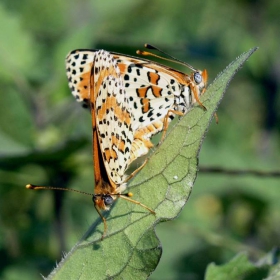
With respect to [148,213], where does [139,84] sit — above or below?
above

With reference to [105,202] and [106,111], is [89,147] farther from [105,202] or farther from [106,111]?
[105,202]

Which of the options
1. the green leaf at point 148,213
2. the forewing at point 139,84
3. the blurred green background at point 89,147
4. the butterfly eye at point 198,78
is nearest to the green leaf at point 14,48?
the blurred green background at point 89,147

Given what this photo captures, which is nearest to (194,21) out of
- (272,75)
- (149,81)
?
(272,75)

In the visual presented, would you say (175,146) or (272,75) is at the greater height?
(272,75)

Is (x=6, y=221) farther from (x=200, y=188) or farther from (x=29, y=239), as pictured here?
(x=200, y=188)

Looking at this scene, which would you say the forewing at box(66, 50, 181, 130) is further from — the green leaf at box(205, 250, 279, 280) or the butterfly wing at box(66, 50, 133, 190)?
the green leaf at box(205, 250, 279, 280)

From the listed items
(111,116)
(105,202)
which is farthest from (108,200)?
(111,116)
